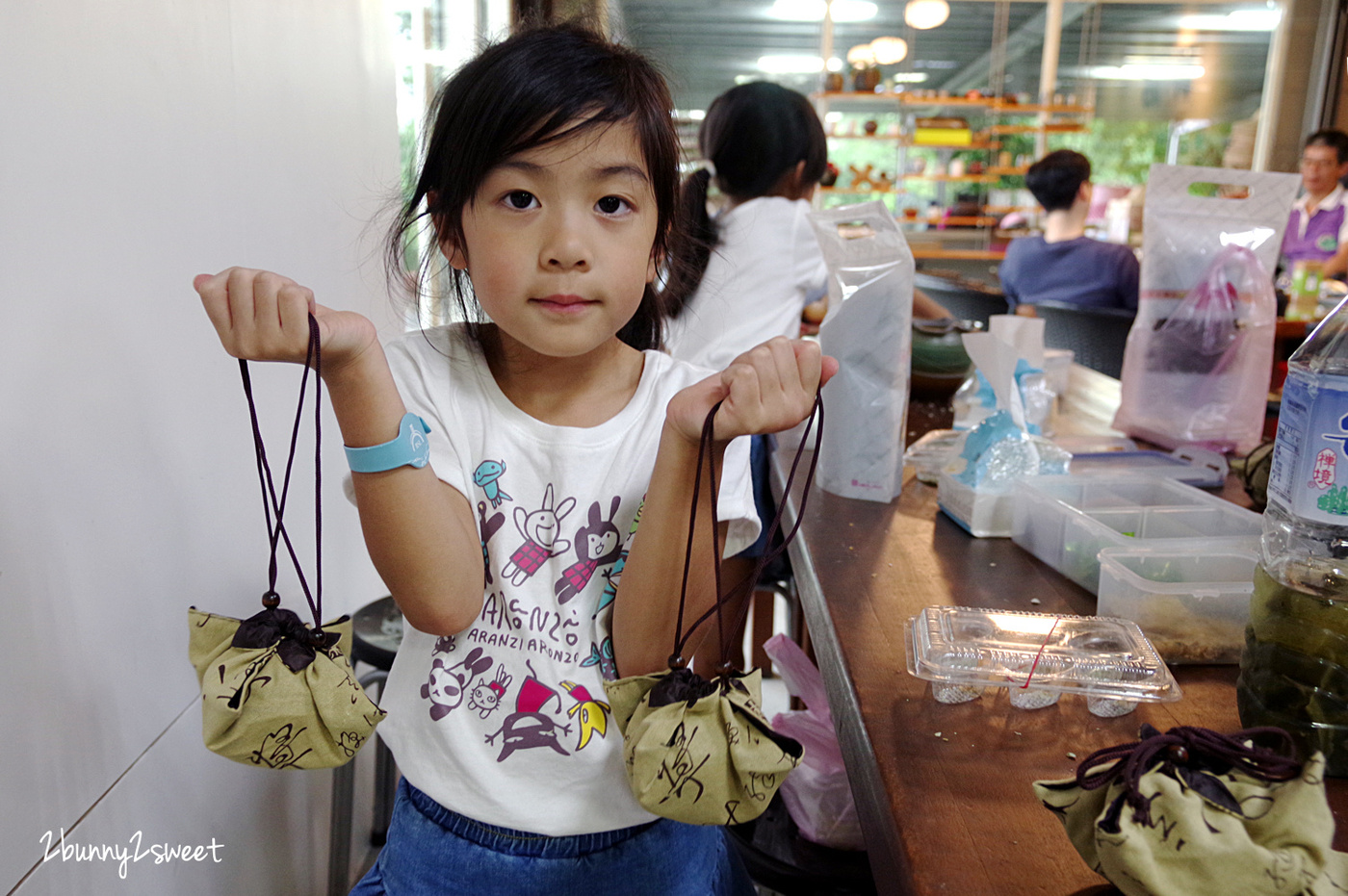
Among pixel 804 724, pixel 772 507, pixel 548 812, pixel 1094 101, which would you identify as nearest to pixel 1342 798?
pixel 548 812

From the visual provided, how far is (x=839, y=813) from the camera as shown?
3.81 ft

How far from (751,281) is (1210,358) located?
39.1 inches

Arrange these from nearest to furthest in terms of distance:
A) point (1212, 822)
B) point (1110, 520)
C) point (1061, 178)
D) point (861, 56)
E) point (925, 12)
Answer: point (1212, 822), point (1110, 520), point (1061, 178), point (925, 12), point (861, 56)

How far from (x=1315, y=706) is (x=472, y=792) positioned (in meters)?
0.65

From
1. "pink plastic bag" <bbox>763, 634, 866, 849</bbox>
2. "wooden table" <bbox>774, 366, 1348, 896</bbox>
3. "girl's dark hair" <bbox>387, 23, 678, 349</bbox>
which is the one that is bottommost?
"pink plastic bag" <bbox>763, 634, 866, 849</bbox>

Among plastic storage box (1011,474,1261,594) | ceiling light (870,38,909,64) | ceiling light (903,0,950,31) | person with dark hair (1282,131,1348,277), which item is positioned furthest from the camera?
ceiling light (870,38,909,64)

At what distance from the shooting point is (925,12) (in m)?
7.66

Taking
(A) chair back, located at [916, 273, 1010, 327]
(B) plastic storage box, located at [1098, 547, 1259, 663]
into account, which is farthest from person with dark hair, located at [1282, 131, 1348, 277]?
(B) plastic storage box, located at [1098, 547, 1259, 663]

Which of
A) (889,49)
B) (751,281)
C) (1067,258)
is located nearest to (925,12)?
(889,49)

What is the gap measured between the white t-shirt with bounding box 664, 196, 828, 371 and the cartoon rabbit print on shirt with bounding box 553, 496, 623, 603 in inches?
47.9

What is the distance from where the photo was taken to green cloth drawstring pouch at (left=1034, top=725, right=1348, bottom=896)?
0.42 m

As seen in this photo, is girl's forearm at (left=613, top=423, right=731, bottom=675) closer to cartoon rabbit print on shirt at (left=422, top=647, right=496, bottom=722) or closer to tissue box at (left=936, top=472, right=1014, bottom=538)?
cartoon rabbit print on shirt at (left=422, top=647, right=496, bottom=722)

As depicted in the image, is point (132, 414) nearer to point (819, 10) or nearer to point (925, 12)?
point (925, 12)

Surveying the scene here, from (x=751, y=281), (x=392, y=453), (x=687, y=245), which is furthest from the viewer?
(x=751, y=281)
